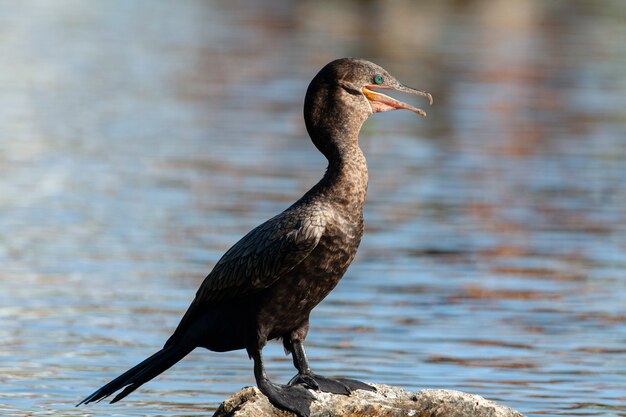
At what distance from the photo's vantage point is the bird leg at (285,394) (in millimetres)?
6824

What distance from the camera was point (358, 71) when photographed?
23.7 feet

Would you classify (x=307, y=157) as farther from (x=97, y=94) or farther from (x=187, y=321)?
(x=187, y=321)

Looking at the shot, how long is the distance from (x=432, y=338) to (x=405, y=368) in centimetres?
89

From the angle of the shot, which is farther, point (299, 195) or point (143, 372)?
point (299, 195)

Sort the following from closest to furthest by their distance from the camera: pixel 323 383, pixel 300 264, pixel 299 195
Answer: pixel 300 264, pixel 323 383, pixel 299 195

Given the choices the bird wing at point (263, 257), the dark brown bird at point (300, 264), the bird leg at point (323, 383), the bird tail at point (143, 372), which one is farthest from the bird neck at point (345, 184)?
the bird tail at point (143, 372)

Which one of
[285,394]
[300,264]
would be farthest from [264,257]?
[285,394]

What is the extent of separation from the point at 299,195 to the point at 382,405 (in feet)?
27.0

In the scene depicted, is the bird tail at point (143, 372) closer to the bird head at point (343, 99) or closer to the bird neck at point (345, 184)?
the bird neck at point (345, 184)

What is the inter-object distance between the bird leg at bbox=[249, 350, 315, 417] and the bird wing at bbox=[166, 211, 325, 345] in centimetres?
32

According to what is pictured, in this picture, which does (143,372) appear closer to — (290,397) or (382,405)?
(290,397)

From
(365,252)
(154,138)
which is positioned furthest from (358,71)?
(154,138)

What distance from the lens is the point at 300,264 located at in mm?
6879

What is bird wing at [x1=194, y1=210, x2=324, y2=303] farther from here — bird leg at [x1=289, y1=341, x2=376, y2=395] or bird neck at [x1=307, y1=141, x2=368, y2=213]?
bird leg at [x1=289, y1=341, x2=376, y2=395]
